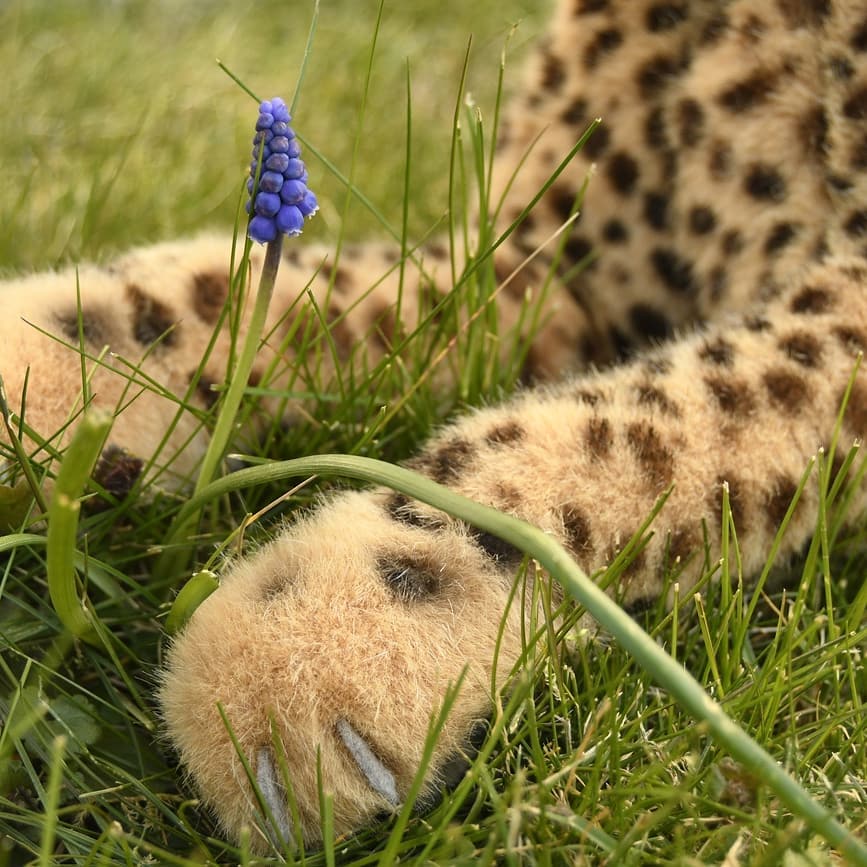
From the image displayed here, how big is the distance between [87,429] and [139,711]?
45 centimetres

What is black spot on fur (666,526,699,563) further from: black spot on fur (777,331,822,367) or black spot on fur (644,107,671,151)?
black spot on fur (644,107,671,151)

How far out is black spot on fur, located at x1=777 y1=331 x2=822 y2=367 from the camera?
1439 millimetres

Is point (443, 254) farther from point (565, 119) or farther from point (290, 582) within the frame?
point (290, 582)

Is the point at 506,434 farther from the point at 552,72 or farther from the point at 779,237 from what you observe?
the point at 552,72

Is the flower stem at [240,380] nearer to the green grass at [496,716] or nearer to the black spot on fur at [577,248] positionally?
the green grass at [496,716]

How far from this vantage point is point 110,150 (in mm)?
2627

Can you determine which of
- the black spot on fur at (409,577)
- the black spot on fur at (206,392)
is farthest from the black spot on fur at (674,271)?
the black spot on fur at (409,577)

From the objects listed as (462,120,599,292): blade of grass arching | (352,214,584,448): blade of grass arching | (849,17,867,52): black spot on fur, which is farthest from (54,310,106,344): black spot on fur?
(849,17,867,52): black spot on fur

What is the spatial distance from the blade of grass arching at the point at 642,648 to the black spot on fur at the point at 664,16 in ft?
3.69

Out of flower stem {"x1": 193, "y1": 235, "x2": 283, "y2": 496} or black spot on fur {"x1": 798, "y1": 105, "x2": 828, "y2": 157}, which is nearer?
flower stem {"x1": 193, "y1": 235, "x2": 283, "y2": 496}

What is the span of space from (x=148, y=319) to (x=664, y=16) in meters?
0.96

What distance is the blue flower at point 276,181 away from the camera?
3.56 ft

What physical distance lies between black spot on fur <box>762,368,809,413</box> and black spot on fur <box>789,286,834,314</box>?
6.2 inches

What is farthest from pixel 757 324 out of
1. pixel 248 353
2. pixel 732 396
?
pixel 248 353
